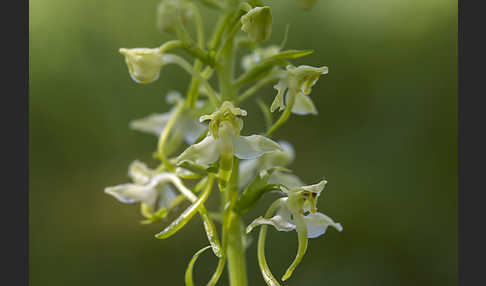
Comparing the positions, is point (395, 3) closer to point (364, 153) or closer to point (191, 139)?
point (364, 153)

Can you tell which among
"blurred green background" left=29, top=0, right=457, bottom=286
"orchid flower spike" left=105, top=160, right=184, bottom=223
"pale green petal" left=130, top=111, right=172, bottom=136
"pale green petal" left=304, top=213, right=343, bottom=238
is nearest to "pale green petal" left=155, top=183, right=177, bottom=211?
"orchid flower spike" left=105, top=160, right=184, bottom=223

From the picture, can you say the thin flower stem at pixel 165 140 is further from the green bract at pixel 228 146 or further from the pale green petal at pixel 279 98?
the pale green petal at pixel 279 98

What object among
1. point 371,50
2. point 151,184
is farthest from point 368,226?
point 151,184

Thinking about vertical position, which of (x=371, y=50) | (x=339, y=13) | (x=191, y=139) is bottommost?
(x=191, y=139)

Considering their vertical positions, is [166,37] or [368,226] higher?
[166,37]

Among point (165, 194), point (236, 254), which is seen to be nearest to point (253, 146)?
point (236, 254)

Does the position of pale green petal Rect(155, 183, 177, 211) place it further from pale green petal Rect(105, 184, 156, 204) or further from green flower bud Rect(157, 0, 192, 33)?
green flower bud Rect(157, 0, 192, 33)

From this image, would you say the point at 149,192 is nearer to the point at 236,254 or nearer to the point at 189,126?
the point at 189,126

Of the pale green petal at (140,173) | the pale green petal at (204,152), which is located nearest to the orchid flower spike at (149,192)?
the pale green petal at (140,173)

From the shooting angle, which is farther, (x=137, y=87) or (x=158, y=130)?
(x=137, y=87)
